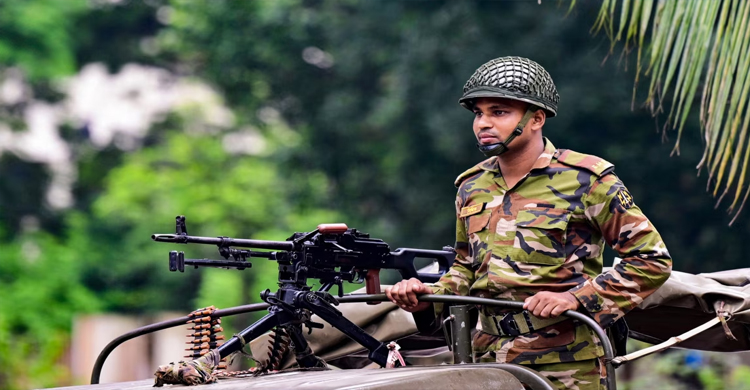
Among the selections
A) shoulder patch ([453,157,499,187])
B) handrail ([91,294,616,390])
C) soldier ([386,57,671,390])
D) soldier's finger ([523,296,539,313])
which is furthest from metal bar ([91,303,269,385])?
soldier's finger ([523,296,539,313])

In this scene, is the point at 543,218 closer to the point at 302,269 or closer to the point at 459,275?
the point at 459,275

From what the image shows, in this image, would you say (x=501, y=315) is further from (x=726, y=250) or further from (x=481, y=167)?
(x=726, y=250)

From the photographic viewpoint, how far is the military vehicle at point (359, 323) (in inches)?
155

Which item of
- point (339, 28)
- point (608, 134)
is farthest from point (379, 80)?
point (608, 134)

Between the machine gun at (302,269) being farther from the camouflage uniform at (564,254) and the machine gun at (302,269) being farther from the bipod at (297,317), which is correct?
the camouflage uniform at (564,254)

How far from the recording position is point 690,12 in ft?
17.6

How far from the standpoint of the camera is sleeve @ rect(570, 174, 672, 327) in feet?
14.3

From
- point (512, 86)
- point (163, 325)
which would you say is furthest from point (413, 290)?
point (163, 325)

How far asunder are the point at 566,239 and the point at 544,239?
0.09m

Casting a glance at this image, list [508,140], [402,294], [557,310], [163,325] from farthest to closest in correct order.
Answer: [163,325] < [402,294] < [508,140] < [557,310]

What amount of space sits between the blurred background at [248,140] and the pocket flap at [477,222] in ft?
37.4

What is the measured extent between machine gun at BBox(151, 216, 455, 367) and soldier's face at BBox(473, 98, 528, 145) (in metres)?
0.62

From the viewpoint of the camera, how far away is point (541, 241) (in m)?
4.50

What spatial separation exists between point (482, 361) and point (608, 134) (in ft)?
41.5
